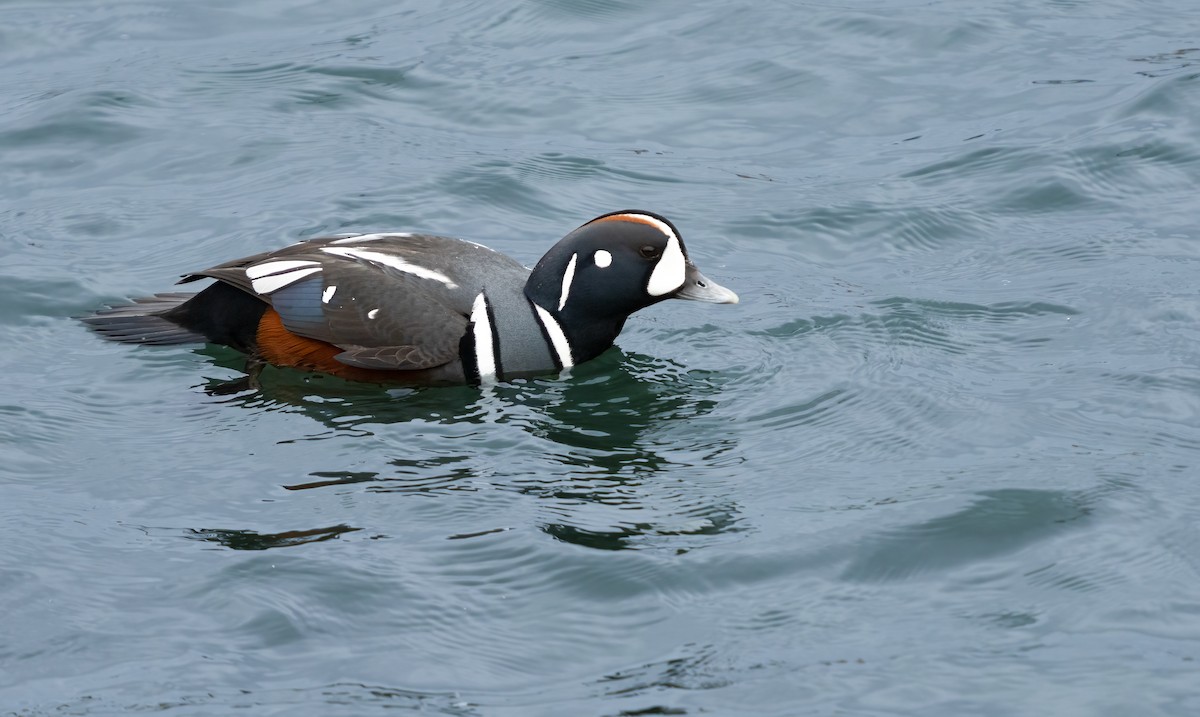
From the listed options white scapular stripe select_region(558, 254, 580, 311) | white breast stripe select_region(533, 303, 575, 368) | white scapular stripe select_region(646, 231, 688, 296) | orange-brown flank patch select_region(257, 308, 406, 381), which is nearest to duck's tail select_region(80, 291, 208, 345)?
orange-brown flank patch select_region(257, 308, 406, 381)

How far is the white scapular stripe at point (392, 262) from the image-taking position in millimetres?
8734

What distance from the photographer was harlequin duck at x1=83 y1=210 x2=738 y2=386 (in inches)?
338

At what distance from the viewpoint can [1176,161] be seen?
37.8ft

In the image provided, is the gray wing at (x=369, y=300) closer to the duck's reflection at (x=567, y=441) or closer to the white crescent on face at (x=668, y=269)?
the duck's reflection at (x=567, y=441)

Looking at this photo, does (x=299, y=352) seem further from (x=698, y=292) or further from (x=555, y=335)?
(x=698, y=292)

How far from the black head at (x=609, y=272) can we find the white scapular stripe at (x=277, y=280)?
4.01ft

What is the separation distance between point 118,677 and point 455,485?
199cm

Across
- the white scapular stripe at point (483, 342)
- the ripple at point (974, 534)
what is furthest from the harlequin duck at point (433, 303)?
the ripple at point (974, 534)

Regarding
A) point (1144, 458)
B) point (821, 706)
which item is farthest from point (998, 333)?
point (821, 706)

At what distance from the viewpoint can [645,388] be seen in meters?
8.89

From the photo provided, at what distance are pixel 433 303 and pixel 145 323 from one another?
1.77 m

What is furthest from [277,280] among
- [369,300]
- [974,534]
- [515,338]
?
[974,534]

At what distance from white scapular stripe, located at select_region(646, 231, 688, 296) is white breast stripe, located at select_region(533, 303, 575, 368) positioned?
534 millimetres

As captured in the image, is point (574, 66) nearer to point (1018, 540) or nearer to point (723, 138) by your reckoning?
point (723, 138)
